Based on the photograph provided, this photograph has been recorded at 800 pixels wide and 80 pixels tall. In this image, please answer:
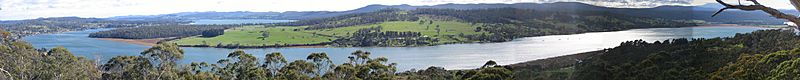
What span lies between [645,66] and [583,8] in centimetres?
160

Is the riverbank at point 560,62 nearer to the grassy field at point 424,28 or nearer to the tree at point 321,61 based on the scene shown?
the tree at point 321,61

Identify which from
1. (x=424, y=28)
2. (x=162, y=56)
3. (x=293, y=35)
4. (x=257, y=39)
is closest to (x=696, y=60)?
(x=162, y=56)

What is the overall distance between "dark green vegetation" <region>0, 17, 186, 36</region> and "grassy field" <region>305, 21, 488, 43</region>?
691cm

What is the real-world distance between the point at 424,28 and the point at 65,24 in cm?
1479

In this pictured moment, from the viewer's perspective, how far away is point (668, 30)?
151 inches

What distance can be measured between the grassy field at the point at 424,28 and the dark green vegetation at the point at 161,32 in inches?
144

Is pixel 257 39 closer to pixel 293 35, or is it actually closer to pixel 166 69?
pixel 293 35

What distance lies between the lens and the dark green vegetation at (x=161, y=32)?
23344mm

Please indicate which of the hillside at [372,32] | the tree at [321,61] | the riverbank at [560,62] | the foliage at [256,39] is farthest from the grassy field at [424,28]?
the riverbank at [560,62]

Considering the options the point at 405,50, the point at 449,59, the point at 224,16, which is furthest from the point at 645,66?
the point at 224,16

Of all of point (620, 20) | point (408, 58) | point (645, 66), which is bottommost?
point (408, 58)

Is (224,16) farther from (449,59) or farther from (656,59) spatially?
(656,59)

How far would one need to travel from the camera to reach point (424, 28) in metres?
21.2

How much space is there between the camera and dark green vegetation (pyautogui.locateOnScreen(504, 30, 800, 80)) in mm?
3314
